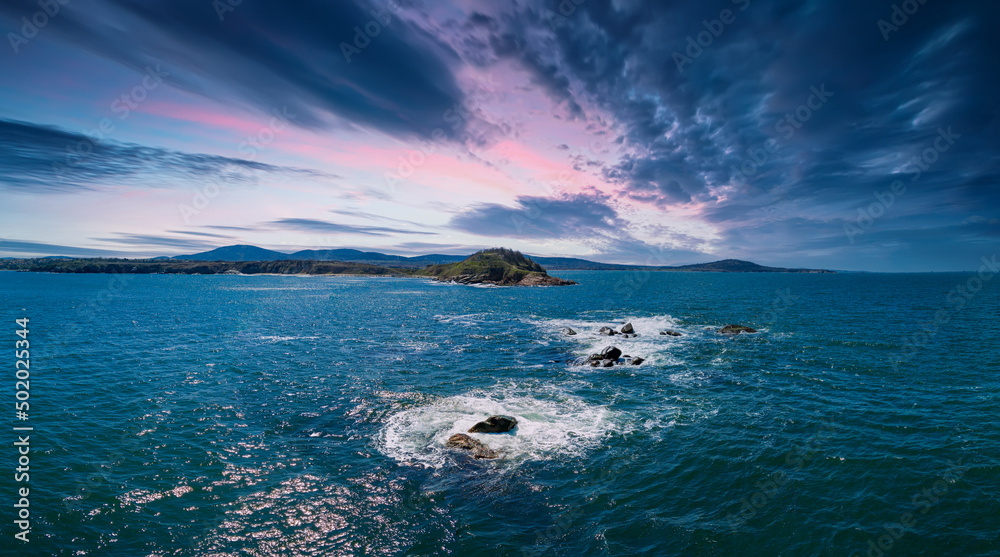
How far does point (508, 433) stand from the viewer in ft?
95.7

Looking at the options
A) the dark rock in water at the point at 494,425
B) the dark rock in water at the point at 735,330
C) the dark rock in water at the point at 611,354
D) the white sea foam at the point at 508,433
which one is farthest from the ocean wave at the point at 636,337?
the dark rock in water at the point at 494,425

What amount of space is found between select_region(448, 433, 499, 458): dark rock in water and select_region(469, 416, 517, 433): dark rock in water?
1582 mm

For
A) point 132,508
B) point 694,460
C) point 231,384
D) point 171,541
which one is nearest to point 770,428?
point 694,460

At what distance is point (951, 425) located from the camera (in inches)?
1129

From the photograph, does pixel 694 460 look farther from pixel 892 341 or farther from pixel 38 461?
pixel 892 341

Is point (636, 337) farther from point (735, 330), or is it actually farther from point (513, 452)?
point (513, 452)

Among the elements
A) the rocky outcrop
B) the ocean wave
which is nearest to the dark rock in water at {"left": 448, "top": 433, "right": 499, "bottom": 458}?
the rocky outcrop

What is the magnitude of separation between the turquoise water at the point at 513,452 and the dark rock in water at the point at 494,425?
1.45 m

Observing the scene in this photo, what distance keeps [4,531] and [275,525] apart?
12.2 metres

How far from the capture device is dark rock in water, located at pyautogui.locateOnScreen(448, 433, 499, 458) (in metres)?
26.0
